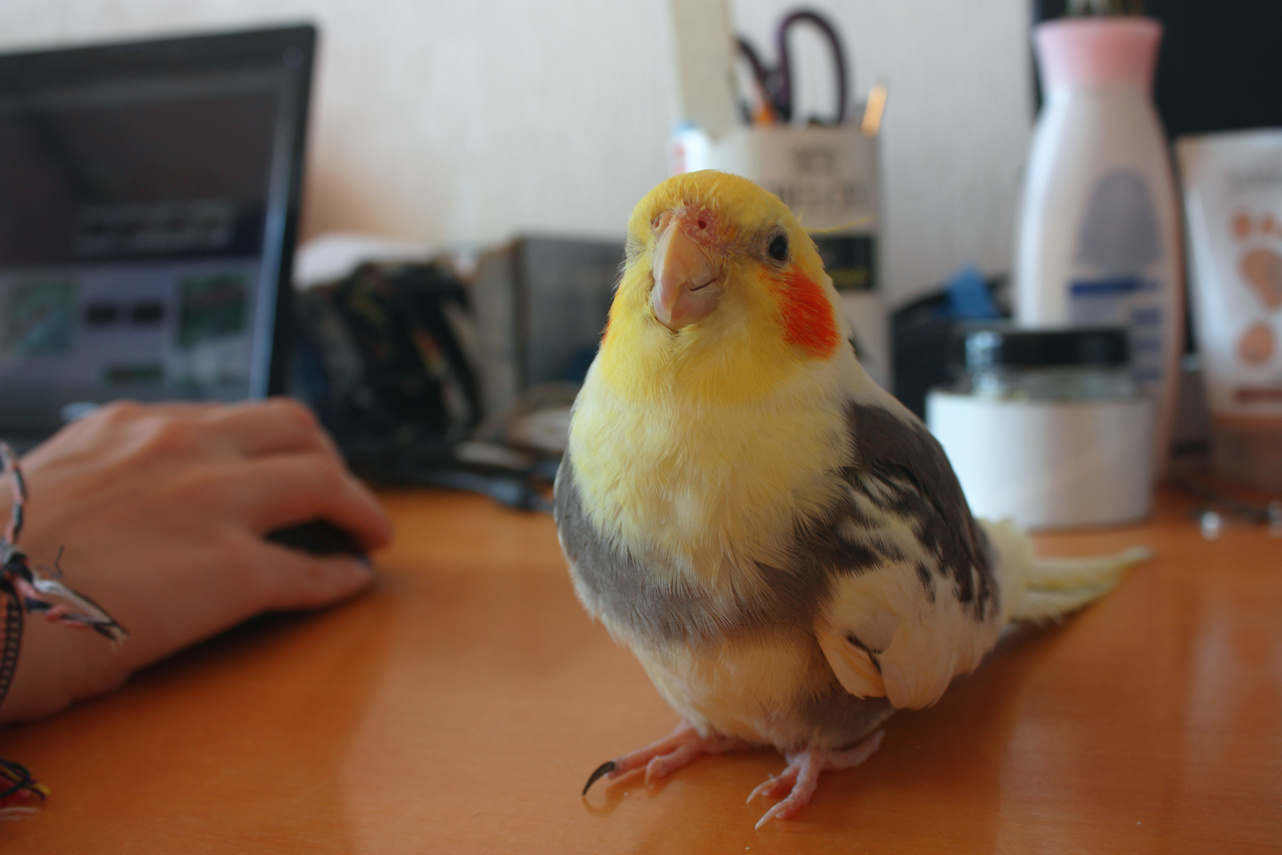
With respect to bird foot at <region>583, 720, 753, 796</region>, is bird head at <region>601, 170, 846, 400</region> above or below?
above

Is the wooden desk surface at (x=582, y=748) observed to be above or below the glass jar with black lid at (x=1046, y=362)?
below

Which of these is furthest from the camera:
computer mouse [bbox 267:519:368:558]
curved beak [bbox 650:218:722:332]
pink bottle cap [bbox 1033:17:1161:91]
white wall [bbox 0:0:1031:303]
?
white wall [bbox 0:0:1031:303]

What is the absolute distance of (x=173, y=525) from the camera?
536 mm

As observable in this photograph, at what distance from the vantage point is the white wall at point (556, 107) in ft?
3.51

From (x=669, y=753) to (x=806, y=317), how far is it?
201 millimetres

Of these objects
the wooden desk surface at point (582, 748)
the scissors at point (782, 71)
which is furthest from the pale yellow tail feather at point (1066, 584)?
the scissors at point (782, 71)

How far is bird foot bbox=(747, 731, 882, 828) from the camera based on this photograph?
0.35 meters

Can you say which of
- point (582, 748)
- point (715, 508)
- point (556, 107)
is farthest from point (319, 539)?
point (556, 107)

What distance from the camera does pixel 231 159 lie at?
3.11 ft

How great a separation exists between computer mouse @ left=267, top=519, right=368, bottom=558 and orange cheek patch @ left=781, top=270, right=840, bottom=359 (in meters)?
0.42

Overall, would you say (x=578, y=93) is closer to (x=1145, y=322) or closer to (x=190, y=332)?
(x=190, y=332)

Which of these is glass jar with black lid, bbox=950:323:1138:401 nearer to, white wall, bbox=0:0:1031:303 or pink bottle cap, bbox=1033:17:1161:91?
pink bottle cap, bbox=1033:17:1161:91

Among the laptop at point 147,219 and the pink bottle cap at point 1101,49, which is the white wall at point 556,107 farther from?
the laptop at point 147,219

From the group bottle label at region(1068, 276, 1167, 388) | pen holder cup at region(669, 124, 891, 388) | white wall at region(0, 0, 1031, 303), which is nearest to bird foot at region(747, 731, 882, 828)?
pen holder cup at region(669, 124, 891, 388)
